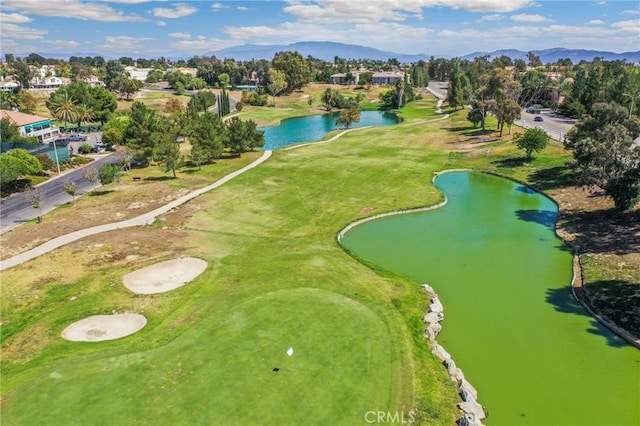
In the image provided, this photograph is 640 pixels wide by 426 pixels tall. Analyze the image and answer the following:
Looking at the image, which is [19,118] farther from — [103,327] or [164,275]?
[103,327]

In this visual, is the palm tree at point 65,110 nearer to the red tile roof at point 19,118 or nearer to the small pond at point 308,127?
the red tile roof at point 19,118

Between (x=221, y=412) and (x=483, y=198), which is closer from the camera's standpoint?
(x=221, y=412)

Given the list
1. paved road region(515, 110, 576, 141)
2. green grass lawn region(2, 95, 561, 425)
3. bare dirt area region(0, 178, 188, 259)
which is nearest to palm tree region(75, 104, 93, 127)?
bare dirt area region(0, 178, 188, 259)

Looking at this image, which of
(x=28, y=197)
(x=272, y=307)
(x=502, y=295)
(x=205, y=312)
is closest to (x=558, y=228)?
(x=502, y=295)

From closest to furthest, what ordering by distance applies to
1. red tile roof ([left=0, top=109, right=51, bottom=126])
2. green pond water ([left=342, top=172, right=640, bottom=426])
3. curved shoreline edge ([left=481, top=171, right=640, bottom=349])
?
green pond water ([left=342, top=172, right=640, bottom=426]) → curved shoreline edge ([left=481, top=171, right=640, bottom=349]) → red tile roof ([left=0, top=109, right=51, bottom=126])

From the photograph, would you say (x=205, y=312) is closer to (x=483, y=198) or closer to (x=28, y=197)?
(x=28, y=197)

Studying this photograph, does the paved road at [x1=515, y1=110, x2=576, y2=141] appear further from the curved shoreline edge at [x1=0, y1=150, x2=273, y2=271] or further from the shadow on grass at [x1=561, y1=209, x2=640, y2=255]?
the curved shoreline edge at [x1=0, y1=150, x2=273, y2=271]

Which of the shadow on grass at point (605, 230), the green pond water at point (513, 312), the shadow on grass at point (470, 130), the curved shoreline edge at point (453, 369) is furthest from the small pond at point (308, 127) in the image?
the curved shoreline edge at point (453, 369)

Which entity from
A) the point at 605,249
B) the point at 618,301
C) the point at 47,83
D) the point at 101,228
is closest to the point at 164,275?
the point at 101,228
